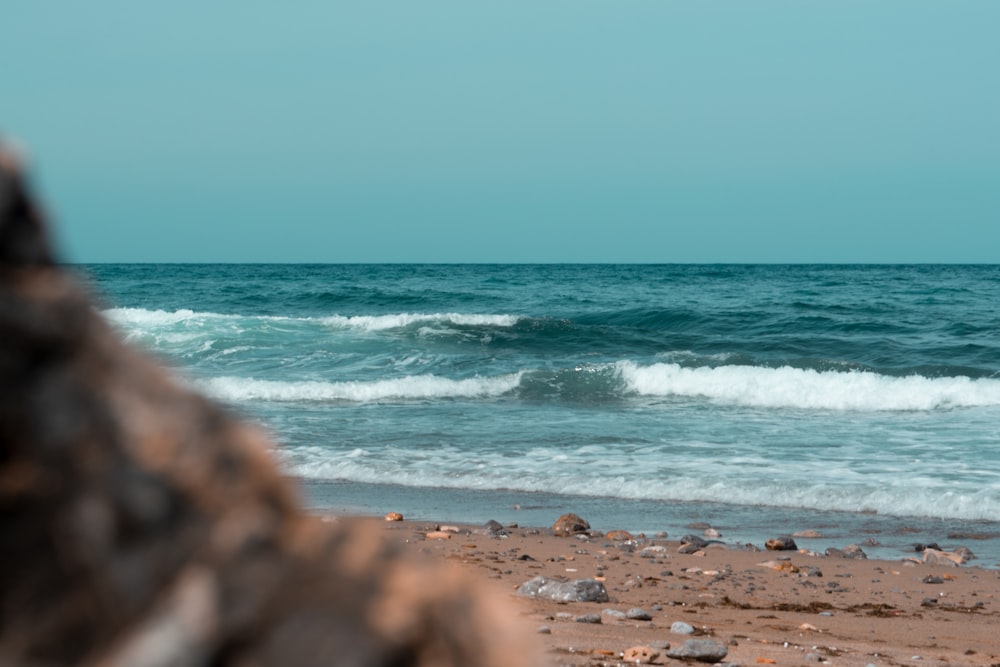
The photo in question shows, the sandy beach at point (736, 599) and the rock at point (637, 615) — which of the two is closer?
the sandy beach at point (736, 599)

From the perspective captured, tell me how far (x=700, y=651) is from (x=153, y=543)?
449cm

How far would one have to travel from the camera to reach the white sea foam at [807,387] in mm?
16281

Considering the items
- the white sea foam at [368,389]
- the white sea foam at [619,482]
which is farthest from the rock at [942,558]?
the white sea foam at [368,389]

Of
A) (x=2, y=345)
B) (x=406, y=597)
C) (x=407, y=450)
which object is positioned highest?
(x=2, y=345)

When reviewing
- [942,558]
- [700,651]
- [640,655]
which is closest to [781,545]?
[942,558]

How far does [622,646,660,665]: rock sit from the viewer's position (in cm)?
483

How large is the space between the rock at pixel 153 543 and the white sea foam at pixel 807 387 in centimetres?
1598

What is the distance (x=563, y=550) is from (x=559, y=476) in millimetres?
2822

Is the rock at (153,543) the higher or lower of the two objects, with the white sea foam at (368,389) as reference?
higher

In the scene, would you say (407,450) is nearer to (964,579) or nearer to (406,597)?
(964,579)

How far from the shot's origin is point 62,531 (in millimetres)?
879

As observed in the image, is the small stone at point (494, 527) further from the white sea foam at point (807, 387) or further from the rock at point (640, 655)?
the white sea foam at point (807, 387)

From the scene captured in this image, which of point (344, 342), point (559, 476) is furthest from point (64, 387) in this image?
point (344, 342)

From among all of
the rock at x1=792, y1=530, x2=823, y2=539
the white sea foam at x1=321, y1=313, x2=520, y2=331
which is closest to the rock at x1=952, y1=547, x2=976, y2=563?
the rock at x1=792, y1=530, x2=823, y2=539
